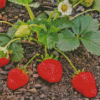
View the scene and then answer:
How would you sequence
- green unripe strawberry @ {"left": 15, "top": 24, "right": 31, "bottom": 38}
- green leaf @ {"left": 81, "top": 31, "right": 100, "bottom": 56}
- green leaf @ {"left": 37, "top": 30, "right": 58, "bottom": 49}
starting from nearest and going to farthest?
green unripe strawberry @ {"left": 15, "top": 24, "right": 31, "bottom": 38}
green leaf @ {"left": 37, "top": 30, "right": 58, "bottom": 49}
green leaf @ {"left": 81, "top": 31, "right": 100, "bottom": 56}

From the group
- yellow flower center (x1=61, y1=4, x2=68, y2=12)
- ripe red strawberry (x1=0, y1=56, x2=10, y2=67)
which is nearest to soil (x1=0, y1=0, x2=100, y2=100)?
ripe red strawberry (x1=0, y1=56, x2=10, y2=67)

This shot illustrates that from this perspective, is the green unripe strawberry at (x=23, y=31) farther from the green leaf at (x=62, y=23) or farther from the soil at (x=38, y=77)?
the soil at (x=38, y=77)

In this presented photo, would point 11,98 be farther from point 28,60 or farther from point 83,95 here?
point 83,95

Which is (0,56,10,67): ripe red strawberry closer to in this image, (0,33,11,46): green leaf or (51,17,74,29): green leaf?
(0,33,11,46): green leaf

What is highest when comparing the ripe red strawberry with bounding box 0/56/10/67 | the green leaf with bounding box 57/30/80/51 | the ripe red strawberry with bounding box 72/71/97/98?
the green leaf with bounding box 57/30/80/51

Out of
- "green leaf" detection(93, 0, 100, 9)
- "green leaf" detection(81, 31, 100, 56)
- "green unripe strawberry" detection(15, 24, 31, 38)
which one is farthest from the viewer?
"green leaf" detection(93, 0, 100, 9)

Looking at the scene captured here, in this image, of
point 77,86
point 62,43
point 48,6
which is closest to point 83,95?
point 77,86
